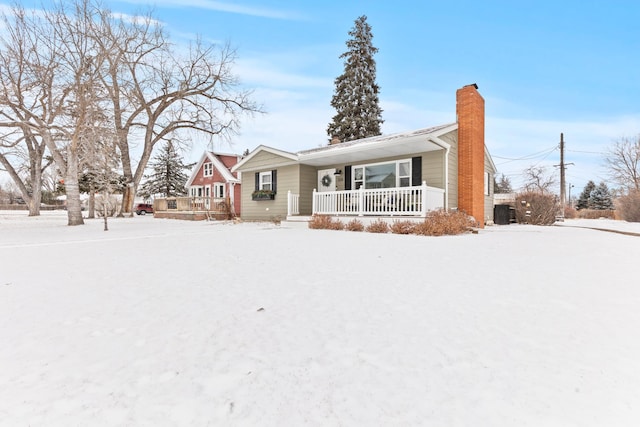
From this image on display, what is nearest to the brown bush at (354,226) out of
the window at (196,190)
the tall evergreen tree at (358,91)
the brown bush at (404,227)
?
the brown bush at (404,227)

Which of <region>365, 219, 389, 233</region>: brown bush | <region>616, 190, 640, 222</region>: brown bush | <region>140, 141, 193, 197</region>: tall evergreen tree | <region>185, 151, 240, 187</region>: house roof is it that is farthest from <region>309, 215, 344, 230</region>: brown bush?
<region>140, 141, 193, 197</region>: tall evergreen tree

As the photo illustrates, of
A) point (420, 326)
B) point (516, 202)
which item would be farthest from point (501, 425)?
point (516, 202)

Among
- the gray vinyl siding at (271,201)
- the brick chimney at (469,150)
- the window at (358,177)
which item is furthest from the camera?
the gray vinyl siding at (271,201)

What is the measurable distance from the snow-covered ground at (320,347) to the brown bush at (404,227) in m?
4.97

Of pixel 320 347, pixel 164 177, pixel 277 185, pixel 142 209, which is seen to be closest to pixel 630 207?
pixel 277 185

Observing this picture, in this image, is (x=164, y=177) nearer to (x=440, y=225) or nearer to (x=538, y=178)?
(x=440, y=225)

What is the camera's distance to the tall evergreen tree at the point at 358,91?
26969 mm

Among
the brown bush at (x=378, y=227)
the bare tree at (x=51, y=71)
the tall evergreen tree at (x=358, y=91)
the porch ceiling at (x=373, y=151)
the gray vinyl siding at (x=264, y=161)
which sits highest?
the tall evergreen tree at (x=358, y=91)

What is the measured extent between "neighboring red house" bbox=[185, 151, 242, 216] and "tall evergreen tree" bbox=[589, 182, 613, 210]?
46016 millimetres

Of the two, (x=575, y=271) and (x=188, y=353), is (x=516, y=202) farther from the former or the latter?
(x=188, y=353)

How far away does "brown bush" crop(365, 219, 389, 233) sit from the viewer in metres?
9.80

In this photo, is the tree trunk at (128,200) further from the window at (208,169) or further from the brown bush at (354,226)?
the brown bush at (354,226)

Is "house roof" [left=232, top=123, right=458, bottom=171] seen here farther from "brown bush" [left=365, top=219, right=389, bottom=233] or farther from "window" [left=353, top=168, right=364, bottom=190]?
"brown bush" [left=365, top=219, right=389, bottom=233]

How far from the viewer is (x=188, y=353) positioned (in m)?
2.04
